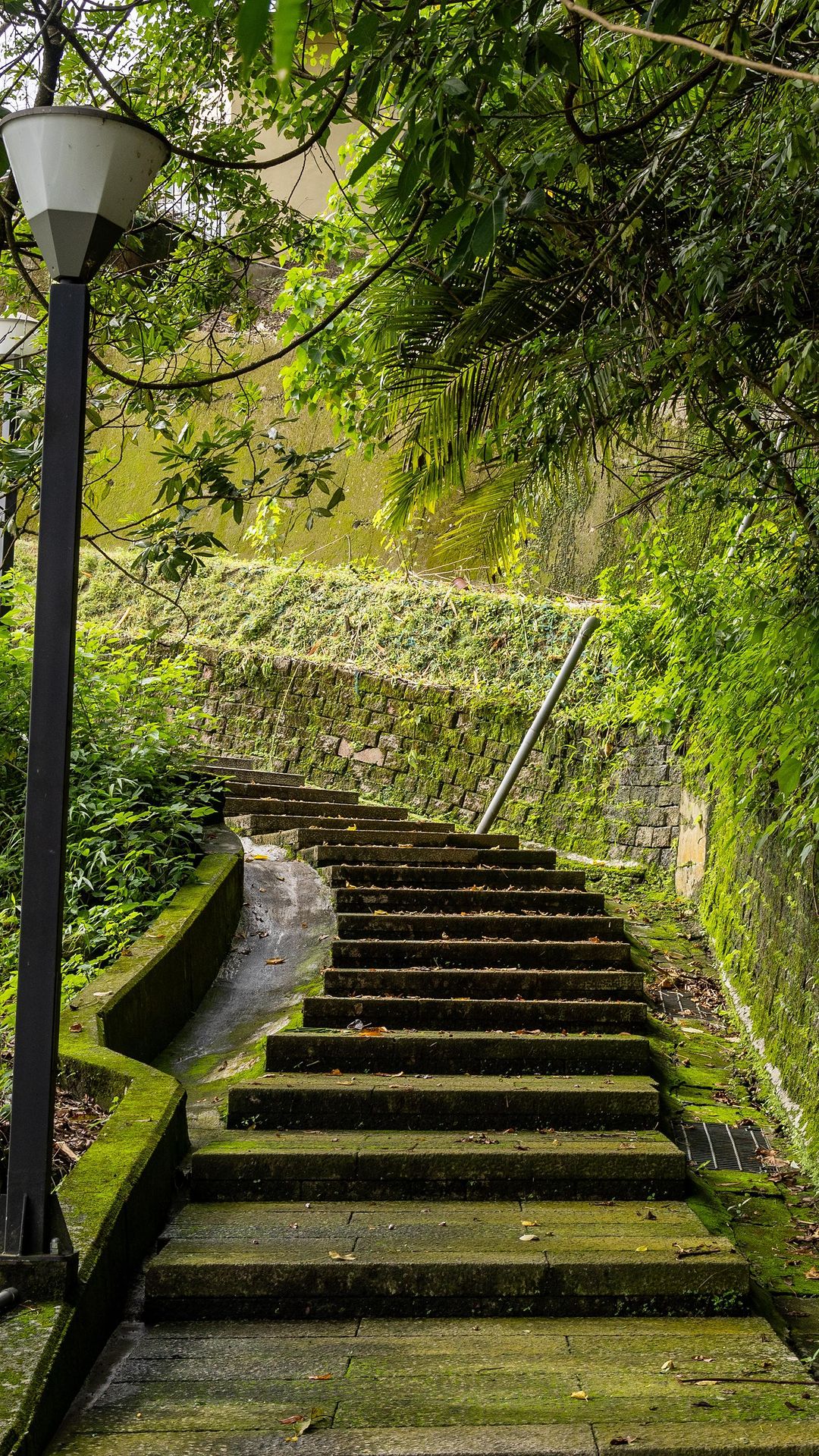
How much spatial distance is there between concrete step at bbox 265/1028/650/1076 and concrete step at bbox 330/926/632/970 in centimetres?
81

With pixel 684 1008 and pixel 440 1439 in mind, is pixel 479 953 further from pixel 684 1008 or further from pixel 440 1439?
pixel 440 1439

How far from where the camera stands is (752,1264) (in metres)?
3.78

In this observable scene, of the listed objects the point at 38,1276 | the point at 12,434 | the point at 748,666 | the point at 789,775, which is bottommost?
the point at 38,1276

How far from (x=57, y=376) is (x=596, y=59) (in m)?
2.42

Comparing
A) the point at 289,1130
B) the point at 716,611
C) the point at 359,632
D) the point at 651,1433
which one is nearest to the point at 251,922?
the point at 289,1130

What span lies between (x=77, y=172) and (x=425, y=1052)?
3.32m

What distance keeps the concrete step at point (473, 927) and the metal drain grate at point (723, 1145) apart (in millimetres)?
1291

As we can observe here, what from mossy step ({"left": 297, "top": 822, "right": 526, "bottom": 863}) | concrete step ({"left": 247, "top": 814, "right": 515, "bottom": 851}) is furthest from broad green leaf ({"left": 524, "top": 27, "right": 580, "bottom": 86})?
mossy step ({"left": 297, "top": 822, "right": 526, "bottom": 863})

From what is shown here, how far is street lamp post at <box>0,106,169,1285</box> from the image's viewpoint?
2641 millimetres

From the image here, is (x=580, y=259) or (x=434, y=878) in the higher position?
(x=580, y=259)

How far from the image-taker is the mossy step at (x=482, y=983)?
5199 millimetres

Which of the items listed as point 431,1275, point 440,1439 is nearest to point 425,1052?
point 431,1275

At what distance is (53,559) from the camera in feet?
9.06

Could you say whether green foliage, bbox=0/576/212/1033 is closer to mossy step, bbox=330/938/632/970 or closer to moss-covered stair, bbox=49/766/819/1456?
mossy step, bbox=330/938/632/970
